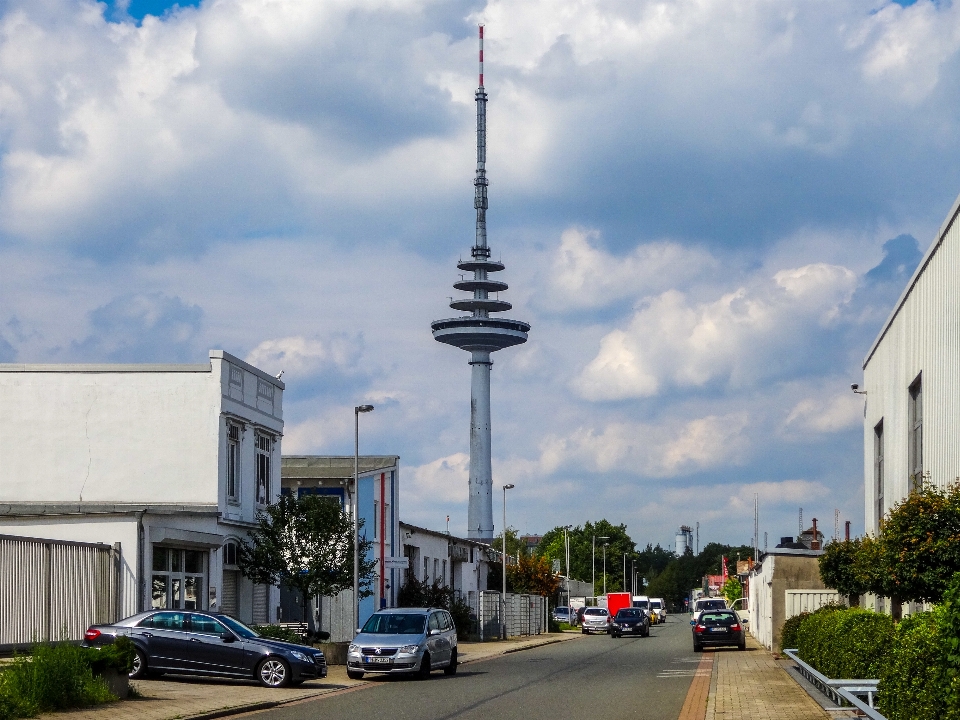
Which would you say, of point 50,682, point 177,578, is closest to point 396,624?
point 177,578

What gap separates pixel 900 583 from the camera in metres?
19.3

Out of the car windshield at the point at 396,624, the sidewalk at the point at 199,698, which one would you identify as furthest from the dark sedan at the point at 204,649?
the car windshield at the point at 396,624

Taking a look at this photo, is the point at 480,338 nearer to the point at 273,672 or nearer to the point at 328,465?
the point at 328,465

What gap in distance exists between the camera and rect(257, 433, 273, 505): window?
41.9 meters

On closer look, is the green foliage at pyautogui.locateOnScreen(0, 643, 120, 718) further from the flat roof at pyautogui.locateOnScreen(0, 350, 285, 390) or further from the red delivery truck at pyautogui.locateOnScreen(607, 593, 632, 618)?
the red delivery truck at pyautogui.locateOnScreen(607, 593, 632, 618)

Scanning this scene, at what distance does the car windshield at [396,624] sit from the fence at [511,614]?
2822 cm

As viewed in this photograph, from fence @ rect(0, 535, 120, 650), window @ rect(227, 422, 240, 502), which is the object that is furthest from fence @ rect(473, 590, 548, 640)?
fence @ rect(0, 535, 120, 650)

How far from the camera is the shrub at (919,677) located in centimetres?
1165

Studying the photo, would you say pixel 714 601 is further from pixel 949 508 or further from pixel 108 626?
pixel 949 508

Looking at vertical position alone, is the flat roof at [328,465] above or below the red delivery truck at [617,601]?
above

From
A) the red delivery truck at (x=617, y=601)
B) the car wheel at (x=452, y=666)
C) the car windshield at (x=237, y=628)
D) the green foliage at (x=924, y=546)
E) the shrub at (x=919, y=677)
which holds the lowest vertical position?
the red delivery truck at (x=617, y=601)

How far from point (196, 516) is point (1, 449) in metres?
6.65

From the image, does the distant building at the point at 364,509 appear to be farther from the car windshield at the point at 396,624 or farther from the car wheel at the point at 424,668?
the car wheel at the point at 424,668

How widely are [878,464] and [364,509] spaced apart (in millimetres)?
21217
